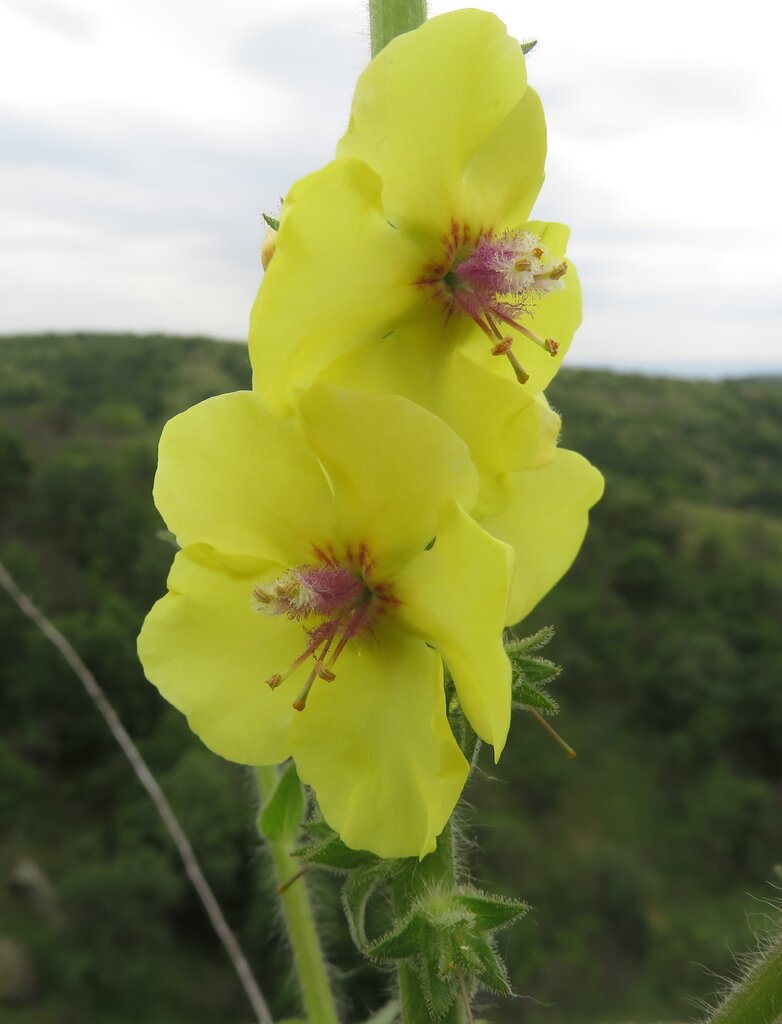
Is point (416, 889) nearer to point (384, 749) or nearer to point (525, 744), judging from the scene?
point (384, 749)

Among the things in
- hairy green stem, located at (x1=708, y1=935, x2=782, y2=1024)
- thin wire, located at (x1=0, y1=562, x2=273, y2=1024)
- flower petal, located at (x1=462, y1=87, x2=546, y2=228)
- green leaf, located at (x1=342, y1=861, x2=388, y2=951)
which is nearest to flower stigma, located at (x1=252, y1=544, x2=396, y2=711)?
green leaf, located at (x1=342, y1=861, x2=388, y2=951)

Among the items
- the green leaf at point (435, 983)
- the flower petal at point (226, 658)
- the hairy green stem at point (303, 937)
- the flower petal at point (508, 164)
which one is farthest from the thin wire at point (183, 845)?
the flower petal at point (508, 164)

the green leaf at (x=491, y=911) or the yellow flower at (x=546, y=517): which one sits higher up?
the yellow flower at (x=546, y=517)

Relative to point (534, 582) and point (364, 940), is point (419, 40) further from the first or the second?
point (364, 940)

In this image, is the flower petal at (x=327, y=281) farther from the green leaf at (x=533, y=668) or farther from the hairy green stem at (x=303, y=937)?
the hairy green stem at (x=303, y=937)

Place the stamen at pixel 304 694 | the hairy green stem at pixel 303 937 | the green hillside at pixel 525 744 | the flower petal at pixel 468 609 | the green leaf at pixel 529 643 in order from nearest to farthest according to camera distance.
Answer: the flower petal at pixel 468 609 < the stamen at pixel 304 694 < the green leaf at pixel 529 643 < the hairy green stem at pixel 303 937 < the green hillside at pixel 525 744

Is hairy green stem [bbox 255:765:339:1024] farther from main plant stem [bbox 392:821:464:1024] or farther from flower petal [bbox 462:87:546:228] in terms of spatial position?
flower petal [bbox 462:87:546:228]

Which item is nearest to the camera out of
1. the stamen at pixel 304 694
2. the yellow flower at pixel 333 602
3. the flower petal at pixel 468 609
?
the flower petal at pixel 468 609
